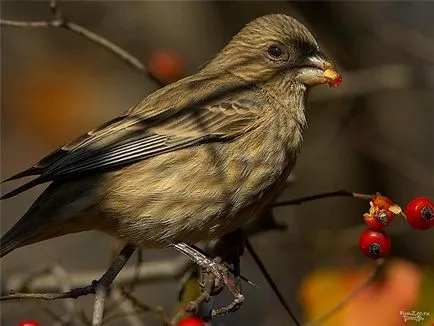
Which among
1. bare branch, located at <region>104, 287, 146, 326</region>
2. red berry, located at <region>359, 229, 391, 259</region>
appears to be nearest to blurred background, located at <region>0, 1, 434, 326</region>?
red berry, located at <region>359, 229, 391, 259</region>

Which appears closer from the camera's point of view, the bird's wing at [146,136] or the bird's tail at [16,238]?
the bird's tail at [16,238]

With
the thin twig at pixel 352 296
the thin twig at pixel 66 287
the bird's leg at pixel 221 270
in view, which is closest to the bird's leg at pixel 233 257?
the bird's leg at pixel 221 270

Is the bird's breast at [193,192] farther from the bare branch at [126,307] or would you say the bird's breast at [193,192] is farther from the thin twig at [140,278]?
the thin twig at [140,278]

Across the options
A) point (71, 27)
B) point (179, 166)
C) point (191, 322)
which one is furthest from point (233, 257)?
point (71, 27)

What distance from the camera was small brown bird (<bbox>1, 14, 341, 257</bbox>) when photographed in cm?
466

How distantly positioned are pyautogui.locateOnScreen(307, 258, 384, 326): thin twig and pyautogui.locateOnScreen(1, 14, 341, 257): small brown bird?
609mm

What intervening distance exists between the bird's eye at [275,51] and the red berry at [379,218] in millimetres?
1316

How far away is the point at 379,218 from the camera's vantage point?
4.17m

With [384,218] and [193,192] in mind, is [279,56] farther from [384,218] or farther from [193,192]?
[384,218]

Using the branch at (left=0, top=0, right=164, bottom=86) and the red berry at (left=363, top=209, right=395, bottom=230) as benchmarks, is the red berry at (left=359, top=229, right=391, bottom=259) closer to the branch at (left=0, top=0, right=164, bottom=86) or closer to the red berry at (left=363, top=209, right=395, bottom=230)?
the red berry at (left=363, top=209, right=395, bottom=230)

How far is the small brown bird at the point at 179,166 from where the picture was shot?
4660 mm

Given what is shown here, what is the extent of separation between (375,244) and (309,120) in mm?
3564

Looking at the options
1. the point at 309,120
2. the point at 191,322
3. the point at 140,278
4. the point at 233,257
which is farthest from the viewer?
the point at 309,120

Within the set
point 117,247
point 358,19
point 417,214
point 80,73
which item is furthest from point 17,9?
point 417,214
